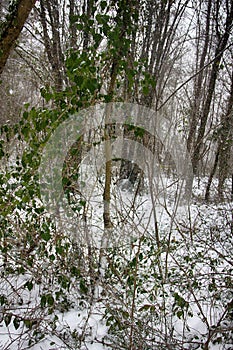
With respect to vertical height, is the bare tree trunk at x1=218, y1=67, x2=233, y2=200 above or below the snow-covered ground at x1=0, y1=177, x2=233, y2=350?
above

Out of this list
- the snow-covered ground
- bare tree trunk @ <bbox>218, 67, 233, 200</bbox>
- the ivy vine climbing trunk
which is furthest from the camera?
bare tree trunk @ <bbox>218, 67, 233, 200</bbox>

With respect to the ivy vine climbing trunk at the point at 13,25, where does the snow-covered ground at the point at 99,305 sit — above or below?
below

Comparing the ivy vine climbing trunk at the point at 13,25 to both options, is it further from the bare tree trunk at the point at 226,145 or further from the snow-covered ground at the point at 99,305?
the bare tree trunk at the point at 226,145

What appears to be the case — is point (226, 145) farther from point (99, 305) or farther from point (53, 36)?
point (99, 305)

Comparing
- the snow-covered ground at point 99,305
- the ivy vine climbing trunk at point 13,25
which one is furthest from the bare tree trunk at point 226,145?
the ivy vine climbing trunk at point 13,25

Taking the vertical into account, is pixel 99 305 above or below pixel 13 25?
below

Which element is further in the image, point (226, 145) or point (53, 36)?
point (226, 145)

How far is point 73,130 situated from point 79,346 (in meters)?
1.57

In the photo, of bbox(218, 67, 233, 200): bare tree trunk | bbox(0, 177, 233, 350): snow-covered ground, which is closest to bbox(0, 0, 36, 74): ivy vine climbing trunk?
bbox(0, 177, 233, 350): snow-covered ground

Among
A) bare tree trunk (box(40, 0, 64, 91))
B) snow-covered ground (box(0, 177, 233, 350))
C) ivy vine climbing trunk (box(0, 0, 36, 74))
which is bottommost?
snow-covered ground (box(0, 177, 233, 350))

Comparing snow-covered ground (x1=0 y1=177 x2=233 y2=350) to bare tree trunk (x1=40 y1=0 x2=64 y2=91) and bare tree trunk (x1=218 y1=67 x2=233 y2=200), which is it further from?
bare tree trunk (x1=218 y1=67 x2=233 y2=200)

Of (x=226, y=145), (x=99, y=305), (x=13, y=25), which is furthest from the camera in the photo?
(x=226, y=145)

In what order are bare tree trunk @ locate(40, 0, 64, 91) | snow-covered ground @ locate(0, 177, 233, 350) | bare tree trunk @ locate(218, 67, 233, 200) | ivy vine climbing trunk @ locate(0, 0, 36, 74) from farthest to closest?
bare tree trunk @ locate(218, 67, 233, 200) < bare tree trunk @ locate(40, 0, 64, 91) < snow-covered ground @ locate(0, 177, 233, 350) < ivy vine climbing trunk @ locate(0, 0, 36, 74)

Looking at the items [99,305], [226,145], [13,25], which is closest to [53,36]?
[13,25]
